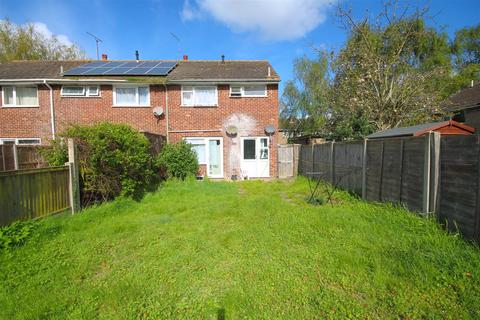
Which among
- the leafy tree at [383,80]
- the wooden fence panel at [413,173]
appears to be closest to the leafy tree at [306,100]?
the leafy tree at [383,80]

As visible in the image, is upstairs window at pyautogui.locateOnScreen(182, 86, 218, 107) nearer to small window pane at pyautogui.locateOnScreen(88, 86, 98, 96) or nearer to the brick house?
the brick house

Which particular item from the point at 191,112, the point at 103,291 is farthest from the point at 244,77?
the point at 103,291

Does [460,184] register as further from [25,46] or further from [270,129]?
[25,46]

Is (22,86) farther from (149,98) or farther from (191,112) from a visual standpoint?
(191,112)

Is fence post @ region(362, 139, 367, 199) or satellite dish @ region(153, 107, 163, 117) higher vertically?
satellite dish @ region(153, 107, 163, 117)

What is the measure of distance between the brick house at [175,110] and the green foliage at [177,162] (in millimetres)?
1691

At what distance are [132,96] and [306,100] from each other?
1732 centimetres

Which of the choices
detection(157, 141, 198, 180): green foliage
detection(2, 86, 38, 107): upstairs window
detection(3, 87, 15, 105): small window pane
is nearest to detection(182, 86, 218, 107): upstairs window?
detection(157, 141, 198, 180): green foliage

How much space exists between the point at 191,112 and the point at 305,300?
10.7m

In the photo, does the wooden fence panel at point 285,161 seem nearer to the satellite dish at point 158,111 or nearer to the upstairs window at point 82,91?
the satellite dish at point 158,111

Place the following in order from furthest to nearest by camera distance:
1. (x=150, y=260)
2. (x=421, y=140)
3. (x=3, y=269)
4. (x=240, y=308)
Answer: (x=421, y=140) < (x=150, y=260) < (x=3, y=269) < (x=240, y=308)

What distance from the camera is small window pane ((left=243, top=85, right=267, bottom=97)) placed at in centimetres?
1212

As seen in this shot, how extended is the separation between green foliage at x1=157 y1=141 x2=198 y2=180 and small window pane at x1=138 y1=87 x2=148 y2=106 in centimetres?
331

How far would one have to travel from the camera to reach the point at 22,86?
12.0 m
